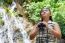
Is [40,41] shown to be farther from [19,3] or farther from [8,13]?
[19,3]

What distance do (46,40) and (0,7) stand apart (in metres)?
6.92

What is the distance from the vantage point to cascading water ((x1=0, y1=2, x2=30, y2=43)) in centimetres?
860

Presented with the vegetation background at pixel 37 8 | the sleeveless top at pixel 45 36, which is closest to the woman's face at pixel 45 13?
the sleeveless top at pixel 45 36

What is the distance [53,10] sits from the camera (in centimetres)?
850

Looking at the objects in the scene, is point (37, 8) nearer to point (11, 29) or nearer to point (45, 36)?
point (11, 29)

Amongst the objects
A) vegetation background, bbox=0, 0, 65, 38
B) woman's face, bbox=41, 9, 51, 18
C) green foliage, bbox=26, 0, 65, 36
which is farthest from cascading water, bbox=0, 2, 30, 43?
woman's face, bbox=41, 9, 51, 18

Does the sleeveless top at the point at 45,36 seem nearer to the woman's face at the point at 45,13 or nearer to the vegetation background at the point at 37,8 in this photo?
the woman's face at the point at 45,13

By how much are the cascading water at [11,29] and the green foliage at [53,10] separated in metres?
0.42

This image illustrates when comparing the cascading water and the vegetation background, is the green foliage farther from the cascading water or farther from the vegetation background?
the cascading water

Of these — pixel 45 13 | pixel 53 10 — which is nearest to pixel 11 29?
pixel 53 10

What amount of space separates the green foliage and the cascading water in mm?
420

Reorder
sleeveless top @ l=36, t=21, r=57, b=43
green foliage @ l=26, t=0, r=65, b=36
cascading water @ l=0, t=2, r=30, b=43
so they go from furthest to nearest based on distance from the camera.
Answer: cascading water @ l=0, t=2, r=30, b=43
green foliage @ l=26, t=0, r=65, b=36
sleeveless top @ l=36, t=21, r=57, b=43

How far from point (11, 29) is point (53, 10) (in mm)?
1357

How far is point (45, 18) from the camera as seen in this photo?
285 cm
